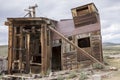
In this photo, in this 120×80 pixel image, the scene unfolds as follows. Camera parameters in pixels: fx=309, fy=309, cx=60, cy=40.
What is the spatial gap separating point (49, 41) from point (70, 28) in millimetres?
2029

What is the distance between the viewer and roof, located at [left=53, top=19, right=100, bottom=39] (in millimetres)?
22652

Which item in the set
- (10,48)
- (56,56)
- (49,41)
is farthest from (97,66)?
(10,48)

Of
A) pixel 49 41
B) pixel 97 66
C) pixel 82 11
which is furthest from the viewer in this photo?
pixel 82 11

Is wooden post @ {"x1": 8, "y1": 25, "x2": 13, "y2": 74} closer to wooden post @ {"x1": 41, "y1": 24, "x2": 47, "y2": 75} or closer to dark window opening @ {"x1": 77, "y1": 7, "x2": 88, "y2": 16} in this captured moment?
wooden post @ {"x1": 41, "y1": 24, "x2": 47, "y2": 75}

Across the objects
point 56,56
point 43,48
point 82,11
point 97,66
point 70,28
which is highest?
point 82,11

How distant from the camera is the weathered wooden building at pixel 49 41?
22219mm

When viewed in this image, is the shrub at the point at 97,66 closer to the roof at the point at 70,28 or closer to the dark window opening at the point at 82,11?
the roof at the point at 70,28

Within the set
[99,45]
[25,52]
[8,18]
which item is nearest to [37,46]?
[25,52]

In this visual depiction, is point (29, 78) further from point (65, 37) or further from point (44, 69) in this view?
point (65, 37)

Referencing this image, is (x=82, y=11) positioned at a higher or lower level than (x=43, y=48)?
higher

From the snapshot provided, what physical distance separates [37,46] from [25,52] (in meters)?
1.25

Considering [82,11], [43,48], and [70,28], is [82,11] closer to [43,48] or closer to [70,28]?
[70,28]

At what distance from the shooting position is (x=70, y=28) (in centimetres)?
2375

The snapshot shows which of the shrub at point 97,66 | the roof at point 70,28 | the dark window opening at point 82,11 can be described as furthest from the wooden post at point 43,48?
the shrub at point 97,66
